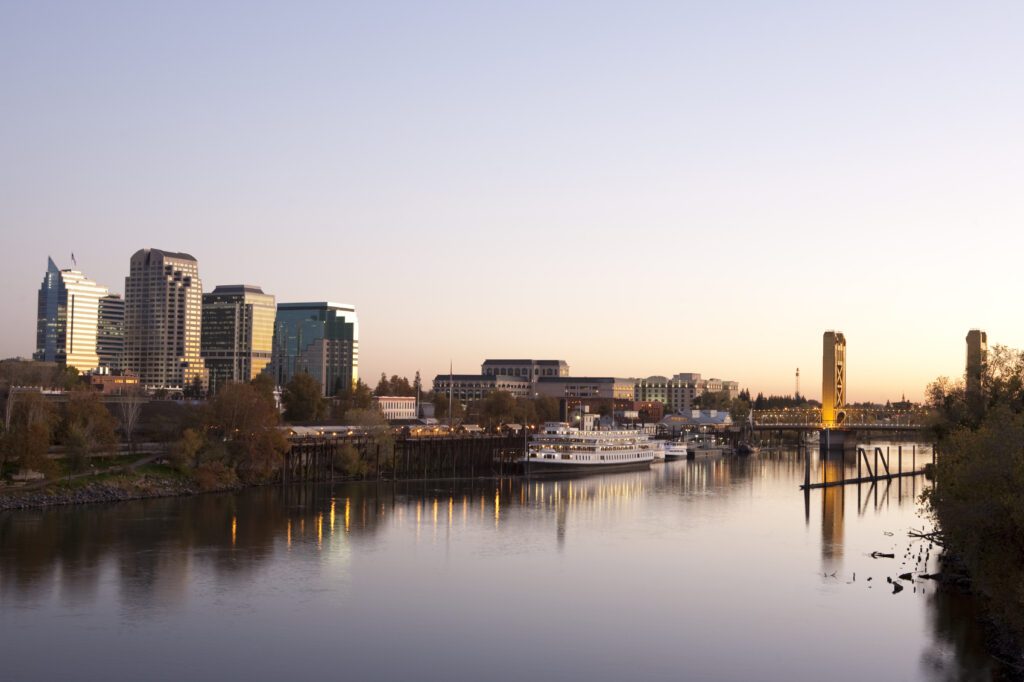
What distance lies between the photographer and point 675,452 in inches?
5423

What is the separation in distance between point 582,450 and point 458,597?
69.0 m

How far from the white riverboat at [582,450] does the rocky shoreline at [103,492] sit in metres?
38.4

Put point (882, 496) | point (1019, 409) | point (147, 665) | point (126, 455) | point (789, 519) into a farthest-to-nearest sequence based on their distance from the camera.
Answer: point (882, 496)
point (126, 455)
point (789, 519)
point (1019, 409)
point (147, 665)

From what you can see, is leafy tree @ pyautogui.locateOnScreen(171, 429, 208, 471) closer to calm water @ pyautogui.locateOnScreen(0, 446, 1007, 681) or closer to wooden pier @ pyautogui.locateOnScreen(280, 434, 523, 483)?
calm water @ pyautogui.locateOnScreen(0, 446, 1007, 681)

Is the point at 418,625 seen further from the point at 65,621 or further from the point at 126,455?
the point at 126,455

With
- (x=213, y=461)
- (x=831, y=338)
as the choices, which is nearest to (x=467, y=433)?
(x=213, y=461)

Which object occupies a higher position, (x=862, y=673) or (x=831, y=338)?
(x=831, y=338)

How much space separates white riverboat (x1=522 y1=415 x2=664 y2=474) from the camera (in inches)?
4136

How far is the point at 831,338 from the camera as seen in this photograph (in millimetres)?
191375

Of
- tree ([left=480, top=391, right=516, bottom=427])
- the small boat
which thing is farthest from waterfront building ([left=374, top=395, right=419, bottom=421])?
the small boat

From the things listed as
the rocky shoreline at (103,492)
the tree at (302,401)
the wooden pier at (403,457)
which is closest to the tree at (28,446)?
the rocky shoreline at (103,492)

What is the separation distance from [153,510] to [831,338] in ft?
491

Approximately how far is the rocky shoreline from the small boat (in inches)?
2929

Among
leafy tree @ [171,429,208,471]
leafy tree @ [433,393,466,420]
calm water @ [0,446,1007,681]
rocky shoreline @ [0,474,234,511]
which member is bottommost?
calm water @ [0,446,1007,681]
